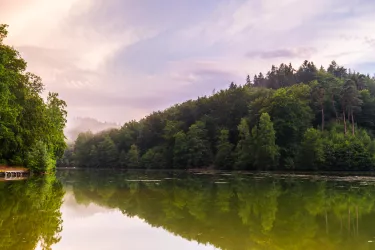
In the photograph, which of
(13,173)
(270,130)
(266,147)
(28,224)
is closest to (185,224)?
(28,224)

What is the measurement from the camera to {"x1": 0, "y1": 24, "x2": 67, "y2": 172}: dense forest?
128ft

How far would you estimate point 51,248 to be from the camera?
9.47 m

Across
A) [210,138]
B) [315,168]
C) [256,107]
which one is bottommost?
[315,168]

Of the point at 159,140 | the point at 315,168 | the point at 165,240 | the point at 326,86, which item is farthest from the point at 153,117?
the point at 165,240

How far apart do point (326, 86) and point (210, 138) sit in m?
32.1

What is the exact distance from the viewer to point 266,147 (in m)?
69.8

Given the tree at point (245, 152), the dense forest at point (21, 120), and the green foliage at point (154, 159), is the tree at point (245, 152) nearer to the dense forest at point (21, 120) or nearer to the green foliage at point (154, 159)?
the green foliage at point (154, 159)

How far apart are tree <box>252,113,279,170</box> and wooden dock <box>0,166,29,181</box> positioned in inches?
1679

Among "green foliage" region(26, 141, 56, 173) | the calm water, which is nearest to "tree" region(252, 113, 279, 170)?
"green foliage" region(26, 141, 56, 173)

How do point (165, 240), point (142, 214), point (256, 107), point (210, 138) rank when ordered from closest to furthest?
point (165, 240)
point (142, 214)
point (256, 107)
point (210, 138)

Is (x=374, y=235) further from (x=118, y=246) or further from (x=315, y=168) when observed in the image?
(x=315, y=168)

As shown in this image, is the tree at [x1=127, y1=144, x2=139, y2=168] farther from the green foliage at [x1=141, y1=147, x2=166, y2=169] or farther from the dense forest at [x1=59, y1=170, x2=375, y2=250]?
the dense forest at [x1=59, y1=170, x2=375, y2=250]

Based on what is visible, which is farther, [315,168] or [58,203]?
[315,168]

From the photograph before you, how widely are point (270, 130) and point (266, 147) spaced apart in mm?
3766
